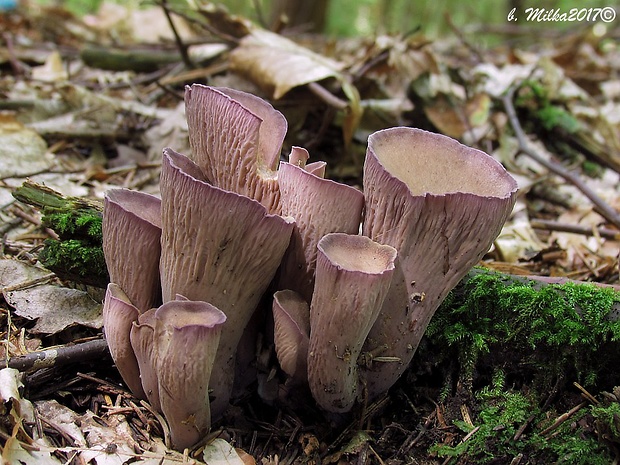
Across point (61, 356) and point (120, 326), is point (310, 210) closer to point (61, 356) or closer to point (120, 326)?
point (120, 326)

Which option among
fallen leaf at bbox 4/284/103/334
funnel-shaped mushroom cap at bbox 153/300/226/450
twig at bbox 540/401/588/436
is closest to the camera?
funnel-shaped mushroom cap at bbox 153/300/226/450

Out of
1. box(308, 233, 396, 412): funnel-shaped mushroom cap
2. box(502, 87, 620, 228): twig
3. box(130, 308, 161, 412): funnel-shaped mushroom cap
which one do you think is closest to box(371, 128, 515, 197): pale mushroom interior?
box(308, 233, 396, 412): funnel-shaped mushroom cap

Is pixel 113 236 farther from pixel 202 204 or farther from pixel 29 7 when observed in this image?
pixel 29 7

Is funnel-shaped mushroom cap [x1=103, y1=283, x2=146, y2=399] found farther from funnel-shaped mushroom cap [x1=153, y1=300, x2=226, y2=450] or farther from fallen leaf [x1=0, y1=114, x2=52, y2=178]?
fallen leaf [x1=0, y1=114, x2=52, y2=178]

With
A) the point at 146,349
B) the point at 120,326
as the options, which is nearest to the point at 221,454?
the point at 146,349

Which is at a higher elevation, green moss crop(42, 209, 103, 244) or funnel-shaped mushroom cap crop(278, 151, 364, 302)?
funnel-shaped mushroom cap crop(278, 151, 364, 302)

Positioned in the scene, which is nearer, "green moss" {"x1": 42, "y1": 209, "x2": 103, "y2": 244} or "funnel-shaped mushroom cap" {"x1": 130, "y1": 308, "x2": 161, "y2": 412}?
"funnel-shaped mushroom cap" {"x1": 130, "y1": 308, "x2": 161, "y2": 412}

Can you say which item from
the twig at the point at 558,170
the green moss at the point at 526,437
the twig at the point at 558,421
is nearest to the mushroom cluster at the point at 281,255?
the green moss at the point at 526,437

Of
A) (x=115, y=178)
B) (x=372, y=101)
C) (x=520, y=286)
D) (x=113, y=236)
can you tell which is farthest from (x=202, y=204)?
(x=372, y=101)
